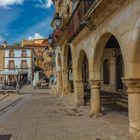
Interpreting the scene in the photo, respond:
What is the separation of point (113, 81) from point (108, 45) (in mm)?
4837

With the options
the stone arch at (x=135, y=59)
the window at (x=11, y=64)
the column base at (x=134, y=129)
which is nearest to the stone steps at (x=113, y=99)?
the column base at (x=134, y=129)

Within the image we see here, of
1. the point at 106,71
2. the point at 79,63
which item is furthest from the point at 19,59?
the point at 79,63

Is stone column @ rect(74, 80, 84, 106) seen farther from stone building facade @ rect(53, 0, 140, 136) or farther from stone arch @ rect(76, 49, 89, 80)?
stone arch @ rect(76, 49, 89, 80)

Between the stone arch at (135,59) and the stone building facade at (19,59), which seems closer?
the stone arch at (135,59)

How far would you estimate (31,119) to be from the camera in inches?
510

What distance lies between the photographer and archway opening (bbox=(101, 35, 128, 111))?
16.5 metres

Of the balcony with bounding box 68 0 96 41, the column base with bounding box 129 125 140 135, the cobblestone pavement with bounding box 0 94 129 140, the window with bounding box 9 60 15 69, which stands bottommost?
the cobblestone pavement with bounding box 0 94 129 140

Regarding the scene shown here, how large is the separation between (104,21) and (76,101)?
7472 mm

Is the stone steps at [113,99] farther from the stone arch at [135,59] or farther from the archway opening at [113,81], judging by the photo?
the stone arch at [135,59]

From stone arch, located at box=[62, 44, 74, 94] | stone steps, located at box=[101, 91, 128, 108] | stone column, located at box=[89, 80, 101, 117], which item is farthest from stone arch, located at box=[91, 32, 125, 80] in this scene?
stone arch, located at box=[62, 44, 74, 94]

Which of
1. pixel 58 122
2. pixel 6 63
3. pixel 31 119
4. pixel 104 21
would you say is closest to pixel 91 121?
pixel 58 122

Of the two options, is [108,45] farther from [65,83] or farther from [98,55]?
[65,83]

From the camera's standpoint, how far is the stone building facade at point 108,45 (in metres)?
7.93

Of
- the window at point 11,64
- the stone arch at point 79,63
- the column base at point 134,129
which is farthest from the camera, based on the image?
the window at point 11,64
